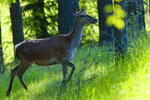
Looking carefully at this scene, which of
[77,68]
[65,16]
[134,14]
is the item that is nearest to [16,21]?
[65,16]

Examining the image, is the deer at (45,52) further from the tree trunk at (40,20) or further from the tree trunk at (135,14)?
the tree trunk at (40,20)

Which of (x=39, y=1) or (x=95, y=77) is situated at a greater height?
(x=39, y=1)

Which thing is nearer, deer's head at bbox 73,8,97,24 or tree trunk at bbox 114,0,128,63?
tree trunk at bbox 114,0,128,63

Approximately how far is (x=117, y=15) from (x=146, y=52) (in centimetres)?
122

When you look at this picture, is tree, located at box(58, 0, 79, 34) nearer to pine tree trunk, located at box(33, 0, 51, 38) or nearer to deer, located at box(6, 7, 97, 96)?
deer, located at box(6, 7, 97, 96)

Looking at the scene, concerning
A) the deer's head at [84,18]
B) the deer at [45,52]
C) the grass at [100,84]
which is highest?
the deer's head at [84,18]

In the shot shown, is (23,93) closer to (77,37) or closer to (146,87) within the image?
(77,37)

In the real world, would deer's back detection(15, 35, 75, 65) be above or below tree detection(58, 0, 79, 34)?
below

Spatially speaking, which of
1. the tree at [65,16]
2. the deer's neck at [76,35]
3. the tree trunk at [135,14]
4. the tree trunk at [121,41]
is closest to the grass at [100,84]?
the tree trunk at [121,41]

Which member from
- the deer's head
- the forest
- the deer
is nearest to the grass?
the forest

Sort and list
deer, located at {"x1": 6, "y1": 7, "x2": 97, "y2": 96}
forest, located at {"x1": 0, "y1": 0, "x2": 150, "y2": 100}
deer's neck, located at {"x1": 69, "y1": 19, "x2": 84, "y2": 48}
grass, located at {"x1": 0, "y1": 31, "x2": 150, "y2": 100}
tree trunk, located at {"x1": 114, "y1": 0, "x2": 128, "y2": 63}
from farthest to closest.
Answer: deer's neck, located at {"x1": 69, "y1": 19, "x2": 84, "y2": 48}, tree trunk, located at {"x1": 114, "y1": 0, "x2": 128, "y2": 63}, deer, located at {"x1": 6, "y1": 7, "x2": 97, "y2": 96}, forest, located at {"x1": 0, "y1": 0, "x2": 150, "y2": 100}, grass, located at {"x1": 0, "y1": 31, "x2": 150, "y2": 100}

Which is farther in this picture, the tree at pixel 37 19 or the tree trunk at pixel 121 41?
the tree at pixel 37 19

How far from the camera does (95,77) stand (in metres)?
8.15

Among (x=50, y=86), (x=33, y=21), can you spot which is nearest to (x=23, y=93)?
(x=50, y=86)
